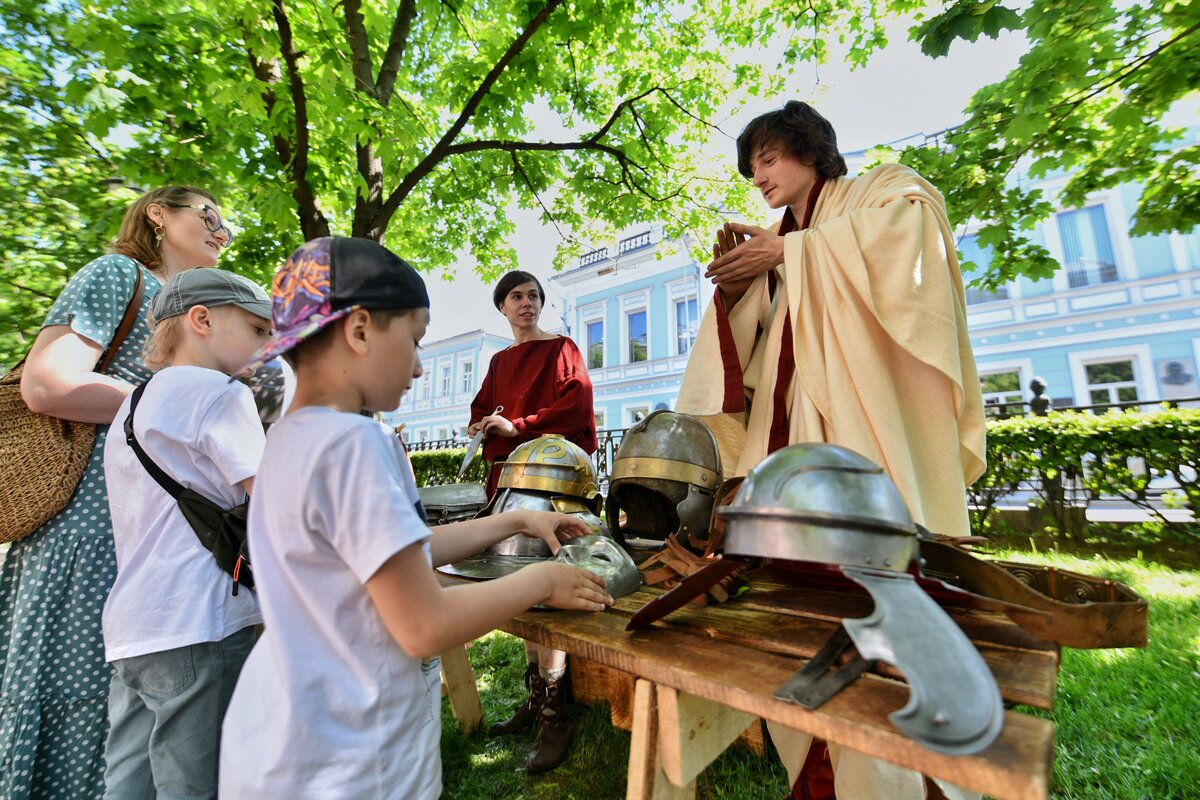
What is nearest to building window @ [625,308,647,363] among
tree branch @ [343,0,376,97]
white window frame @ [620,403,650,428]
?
white window frame @ [620,403,650,428]

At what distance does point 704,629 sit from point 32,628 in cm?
184

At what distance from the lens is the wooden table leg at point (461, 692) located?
277cm

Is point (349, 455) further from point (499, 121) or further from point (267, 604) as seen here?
point (499, 121)

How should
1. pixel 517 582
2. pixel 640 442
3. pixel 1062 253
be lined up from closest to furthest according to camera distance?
pixel 517 582 → pixel 640 442 → pixel 1062 253

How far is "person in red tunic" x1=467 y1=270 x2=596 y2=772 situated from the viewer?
2.66m

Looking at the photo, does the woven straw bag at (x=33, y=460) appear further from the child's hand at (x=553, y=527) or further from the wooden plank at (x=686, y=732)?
the wooden plank at (x=686, y=732)

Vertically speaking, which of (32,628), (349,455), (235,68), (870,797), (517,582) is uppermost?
(235,68)

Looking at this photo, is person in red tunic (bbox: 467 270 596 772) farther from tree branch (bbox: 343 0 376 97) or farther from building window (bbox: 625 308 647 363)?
building window (bbox: 625 308 647 363)

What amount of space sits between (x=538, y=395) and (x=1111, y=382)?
15.6 m

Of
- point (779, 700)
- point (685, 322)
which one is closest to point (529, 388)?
point (779, 700)

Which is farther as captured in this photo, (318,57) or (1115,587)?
(318,57)

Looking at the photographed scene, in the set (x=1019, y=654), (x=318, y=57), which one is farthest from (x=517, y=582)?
(x=318, y=57)

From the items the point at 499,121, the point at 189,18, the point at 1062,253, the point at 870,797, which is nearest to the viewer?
the point at 870,797

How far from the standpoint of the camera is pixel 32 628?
149 cm
